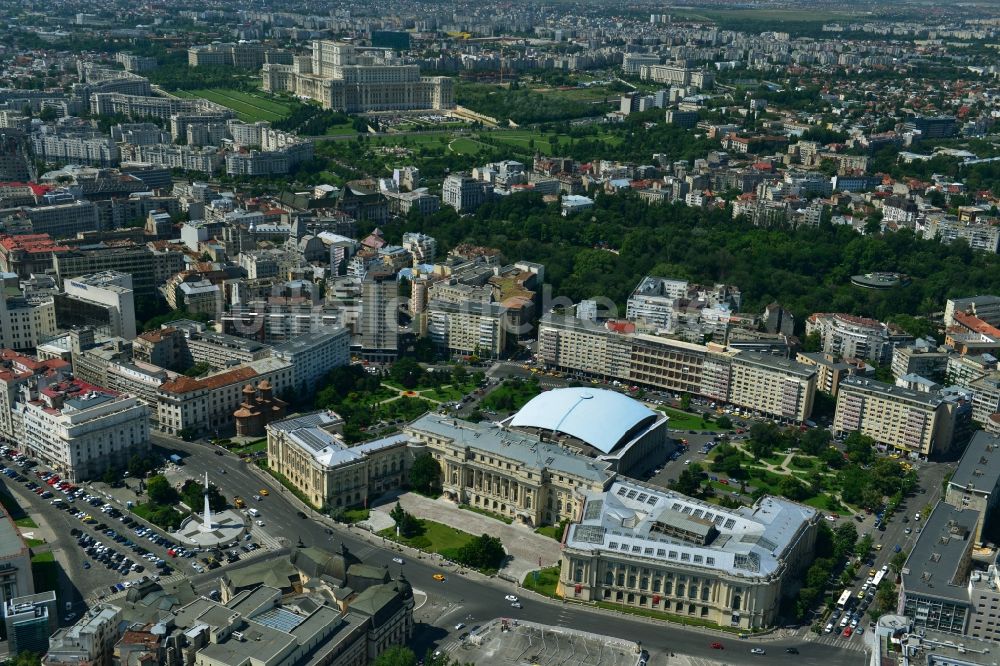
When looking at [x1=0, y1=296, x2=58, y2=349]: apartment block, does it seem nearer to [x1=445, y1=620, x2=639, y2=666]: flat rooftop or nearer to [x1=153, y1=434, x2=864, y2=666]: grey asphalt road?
[x1=153, y1=434, x2=864, y2=666]: grey asphalt road

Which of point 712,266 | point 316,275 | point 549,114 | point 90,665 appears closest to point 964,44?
point 549,114

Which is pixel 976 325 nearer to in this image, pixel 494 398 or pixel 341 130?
pixel 494 398

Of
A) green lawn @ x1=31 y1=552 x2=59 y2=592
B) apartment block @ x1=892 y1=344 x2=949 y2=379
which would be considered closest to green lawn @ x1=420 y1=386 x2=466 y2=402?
green lawn @ x1=31 y1=552 x2=59 y2=592

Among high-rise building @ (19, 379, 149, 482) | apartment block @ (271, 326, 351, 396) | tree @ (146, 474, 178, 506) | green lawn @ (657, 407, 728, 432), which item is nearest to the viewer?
tree @ (146, 474, 178, 506)

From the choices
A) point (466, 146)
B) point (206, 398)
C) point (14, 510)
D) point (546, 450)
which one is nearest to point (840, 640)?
point (546, 450)

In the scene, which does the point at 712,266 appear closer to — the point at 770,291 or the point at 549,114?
the point at 770,291

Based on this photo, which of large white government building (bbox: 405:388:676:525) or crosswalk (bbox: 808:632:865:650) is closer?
crosswalk (bbox: 808:632:865:650)

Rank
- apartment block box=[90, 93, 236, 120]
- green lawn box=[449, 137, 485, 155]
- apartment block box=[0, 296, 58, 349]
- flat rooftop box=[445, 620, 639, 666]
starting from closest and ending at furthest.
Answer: flat rooftop box=[445, 620, 639, 666]
apartment block box=[0, 296, 58, 349]
green lawn box=[449, 137, 485, 155]
apartment block box=[90, 93, 236, 120]
